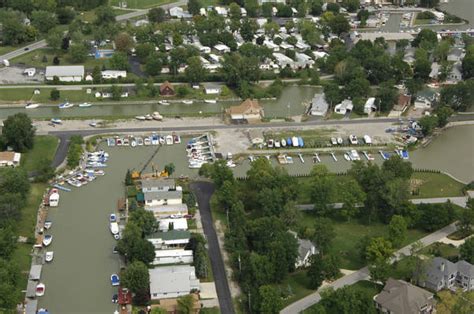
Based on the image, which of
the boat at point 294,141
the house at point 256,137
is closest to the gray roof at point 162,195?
the house at point 256,137

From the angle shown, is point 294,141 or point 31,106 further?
point 31,106

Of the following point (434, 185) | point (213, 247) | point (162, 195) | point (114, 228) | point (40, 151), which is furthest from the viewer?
point (40, 151)

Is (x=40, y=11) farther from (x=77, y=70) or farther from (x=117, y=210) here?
(x=117, y=210)

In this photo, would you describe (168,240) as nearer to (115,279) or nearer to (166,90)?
(115,279)

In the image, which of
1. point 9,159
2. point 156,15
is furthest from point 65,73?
point 156,15

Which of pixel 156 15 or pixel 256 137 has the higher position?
pixel 256 137

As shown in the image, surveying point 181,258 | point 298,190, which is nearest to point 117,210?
point 181,258

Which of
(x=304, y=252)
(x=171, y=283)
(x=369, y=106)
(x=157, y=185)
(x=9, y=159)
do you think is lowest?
(x=9, y=159)

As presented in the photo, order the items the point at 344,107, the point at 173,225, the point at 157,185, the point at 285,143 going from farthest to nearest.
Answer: the point at 344,107, the point at 285,143, the point at 157,185, the point at 173,225
